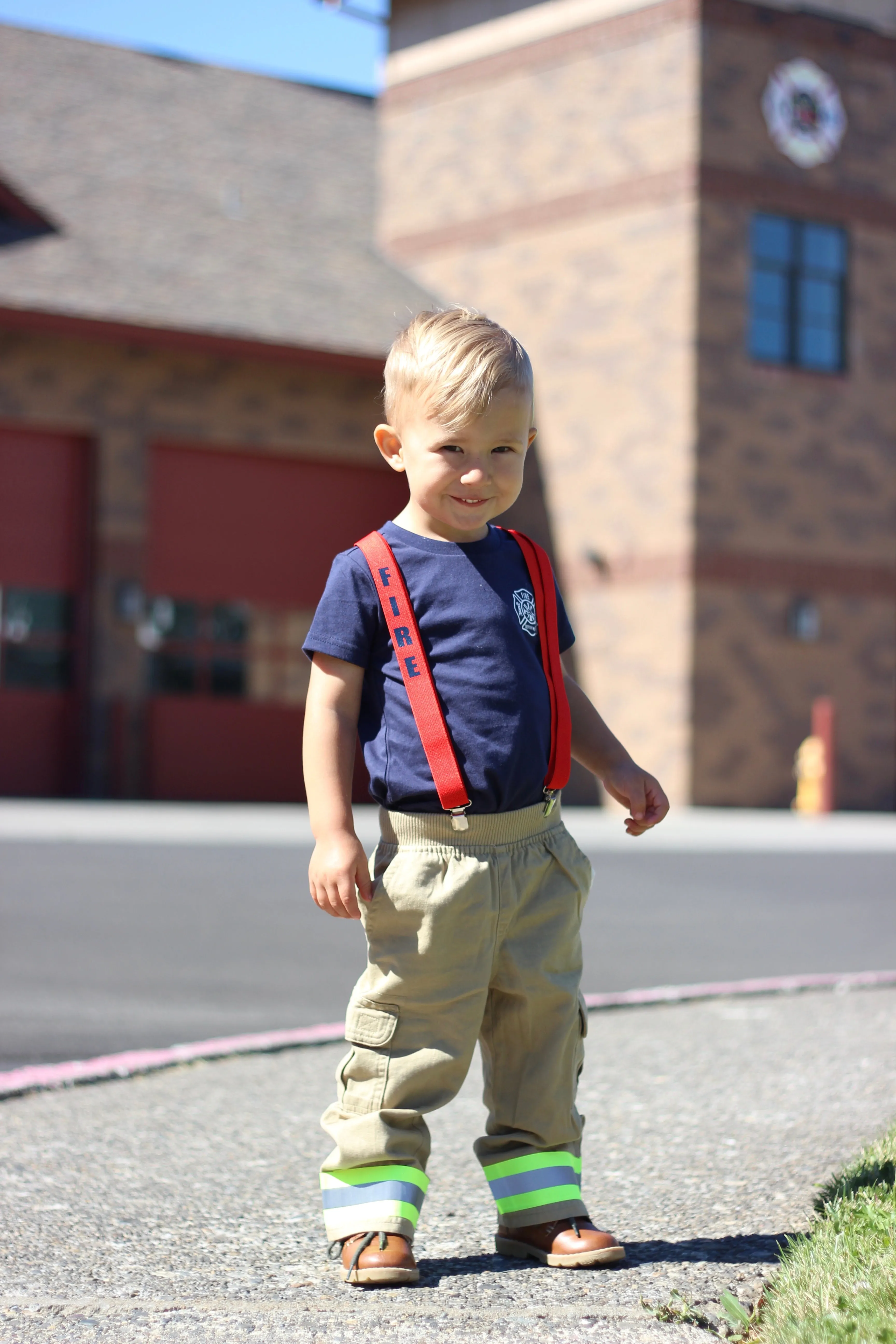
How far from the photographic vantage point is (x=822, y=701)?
65.4 ft

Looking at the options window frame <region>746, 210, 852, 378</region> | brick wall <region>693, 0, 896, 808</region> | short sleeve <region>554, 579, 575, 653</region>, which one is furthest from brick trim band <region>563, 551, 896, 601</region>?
short sleeve <region>554, 579, 575, 653</region>

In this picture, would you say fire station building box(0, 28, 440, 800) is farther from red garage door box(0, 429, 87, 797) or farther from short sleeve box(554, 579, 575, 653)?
short sleeve box(554, 579, 575, 653)

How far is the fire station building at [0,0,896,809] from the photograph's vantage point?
1886cm

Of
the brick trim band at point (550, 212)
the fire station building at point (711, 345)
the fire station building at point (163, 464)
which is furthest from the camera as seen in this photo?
the brick trim band at point (550, 212)

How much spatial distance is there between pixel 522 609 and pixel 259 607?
16630 millimetres

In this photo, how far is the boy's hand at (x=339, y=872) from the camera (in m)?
3.12

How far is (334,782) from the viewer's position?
3.23 metres

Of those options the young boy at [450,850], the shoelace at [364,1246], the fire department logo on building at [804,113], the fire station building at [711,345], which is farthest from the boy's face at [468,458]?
the fire department logo on building at [804,113]

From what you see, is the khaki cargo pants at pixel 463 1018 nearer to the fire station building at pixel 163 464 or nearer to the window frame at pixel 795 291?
the fire station building at pixel 163 464

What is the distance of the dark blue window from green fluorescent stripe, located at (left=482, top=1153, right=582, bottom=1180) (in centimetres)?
1726

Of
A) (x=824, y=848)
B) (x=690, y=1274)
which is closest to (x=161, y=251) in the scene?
(x=824, y=848)

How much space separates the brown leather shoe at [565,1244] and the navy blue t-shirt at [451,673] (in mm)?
809

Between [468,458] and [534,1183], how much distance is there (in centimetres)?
139

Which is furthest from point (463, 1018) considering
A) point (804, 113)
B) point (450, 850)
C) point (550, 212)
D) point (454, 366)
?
point (804, 113)
